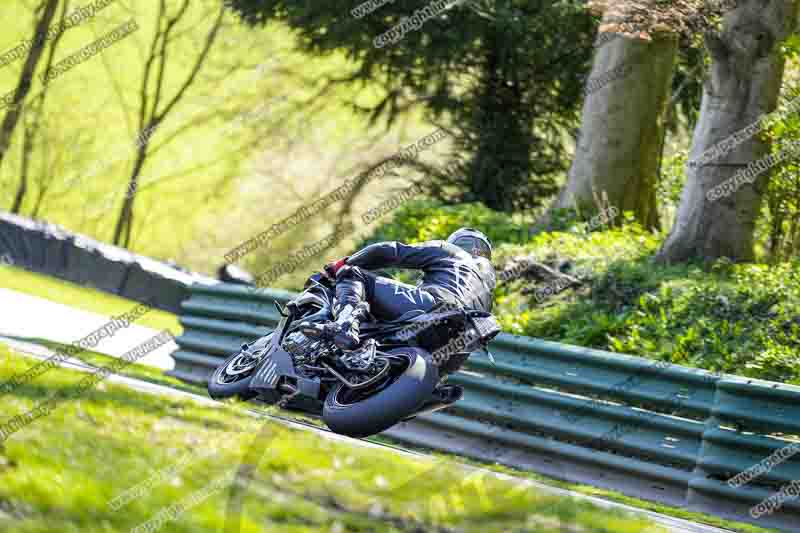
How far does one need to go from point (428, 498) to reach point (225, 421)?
70.5 inches

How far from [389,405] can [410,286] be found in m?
1.05

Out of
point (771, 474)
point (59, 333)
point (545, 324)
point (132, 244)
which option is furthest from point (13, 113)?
point (771, 474)

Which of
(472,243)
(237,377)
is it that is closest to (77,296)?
(237,377)

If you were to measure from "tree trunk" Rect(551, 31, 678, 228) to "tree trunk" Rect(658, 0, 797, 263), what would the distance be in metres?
3.41

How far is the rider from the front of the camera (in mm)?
7141

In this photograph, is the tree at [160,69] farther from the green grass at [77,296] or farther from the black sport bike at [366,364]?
the black sport bike at [366,364]

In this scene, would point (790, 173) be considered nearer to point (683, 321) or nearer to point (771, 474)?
point (683, 321)

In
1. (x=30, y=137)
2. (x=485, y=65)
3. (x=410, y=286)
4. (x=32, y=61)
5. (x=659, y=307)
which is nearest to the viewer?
(x=410, y=286)

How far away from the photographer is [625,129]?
16203 mm

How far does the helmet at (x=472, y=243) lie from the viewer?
305 inches

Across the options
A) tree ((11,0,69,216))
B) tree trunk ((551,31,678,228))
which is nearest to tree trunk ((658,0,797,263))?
tree trunk ((551,31,678,228))

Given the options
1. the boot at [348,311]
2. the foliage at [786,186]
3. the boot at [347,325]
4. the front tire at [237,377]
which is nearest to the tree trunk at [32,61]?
the foliage at [786,186]

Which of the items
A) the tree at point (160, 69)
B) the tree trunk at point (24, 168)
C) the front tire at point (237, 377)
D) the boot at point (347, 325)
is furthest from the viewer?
the tree at point (160, 69)

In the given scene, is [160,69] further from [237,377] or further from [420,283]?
[420,283]
